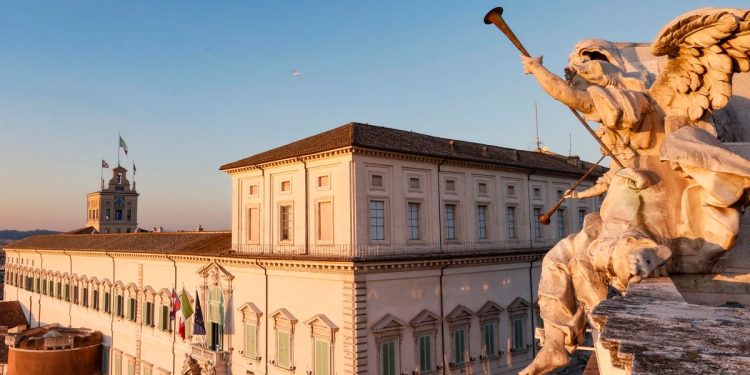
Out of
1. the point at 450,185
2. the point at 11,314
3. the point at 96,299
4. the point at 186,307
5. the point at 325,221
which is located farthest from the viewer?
the point at 11,314

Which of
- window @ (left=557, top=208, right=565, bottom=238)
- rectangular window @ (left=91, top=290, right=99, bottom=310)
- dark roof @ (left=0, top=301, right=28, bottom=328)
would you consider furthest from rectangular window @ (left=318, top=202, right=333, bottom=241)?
dark roof @ (left=0, top=301, right=28, bottom=328)

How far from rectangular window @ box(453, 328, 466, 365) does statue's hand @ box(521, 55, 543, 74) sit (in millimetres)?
18341

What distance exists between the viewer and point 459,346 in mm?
21797

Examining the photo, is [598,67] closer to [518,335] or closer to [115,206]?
[518,335]

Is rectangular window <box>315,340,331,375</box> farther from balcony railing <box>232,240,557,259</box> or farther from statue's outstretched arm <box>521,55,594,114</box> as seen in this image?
statue's outstretched arm <box>521,55,594,114</box>

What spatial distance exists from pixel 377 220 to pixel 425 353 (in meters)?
5.68

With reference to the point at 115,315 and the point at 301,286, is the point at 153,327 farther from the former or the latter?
the point at 301,286

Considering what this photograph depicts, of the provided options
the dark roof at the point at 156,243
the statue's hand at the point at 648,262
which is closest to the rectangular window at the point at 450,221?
the dark roof at the point at 156,243

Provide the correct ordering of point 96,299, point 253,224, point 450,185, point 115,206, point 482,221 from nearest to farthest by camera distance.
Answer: point 450,185
point 482,221
point 253,224
point 96,299
point 115,206

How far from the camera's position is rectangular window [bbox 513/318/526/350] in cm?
2430

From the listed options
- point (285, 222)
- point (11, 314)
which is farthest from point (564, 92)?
point (11, 314)

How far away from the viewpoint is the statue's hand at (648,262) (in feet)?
12.8

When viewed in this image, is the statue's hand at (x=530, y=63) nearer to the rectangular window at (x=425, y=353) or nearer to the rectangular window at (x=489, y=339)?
the rectangular window at (x=425, y=353)

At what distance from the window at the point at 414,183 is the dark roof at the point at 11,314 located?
47318 mm
